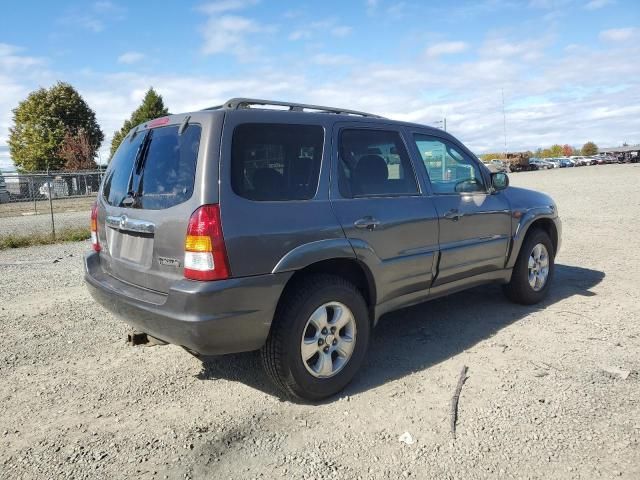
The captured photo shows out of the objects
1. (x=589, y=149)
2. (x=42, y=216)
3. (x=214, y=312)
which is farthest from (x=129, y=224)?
(x=589, y=149)

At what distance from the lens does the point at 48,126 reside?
42719mm

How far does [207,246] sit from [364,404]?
4.75ft

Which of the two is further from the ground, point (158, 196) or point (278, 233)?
point (158, 196)

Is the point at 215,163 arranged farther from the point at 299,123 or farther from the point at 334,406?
the point at 334,406

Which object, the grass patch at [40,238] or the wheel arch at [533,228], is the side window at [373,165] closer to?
the wheel arch at [533,228]

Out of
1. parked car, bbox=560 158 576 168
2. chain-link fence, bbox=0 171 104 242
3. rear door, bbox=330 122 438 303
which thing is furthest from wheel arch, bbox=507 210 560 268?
parked car, bbox=560 158 576 168

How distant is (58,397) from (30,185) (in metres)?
17.2

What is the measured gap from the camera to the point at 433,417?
3.05 m

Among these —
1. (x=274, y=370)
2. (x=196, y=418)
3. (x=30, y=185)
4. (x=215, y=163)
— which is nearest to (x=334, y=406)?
(x=274, y=370)

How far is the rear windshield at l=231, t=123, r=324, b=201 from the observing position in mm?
3000

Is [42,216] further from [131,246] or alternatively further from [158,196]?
[158,196]

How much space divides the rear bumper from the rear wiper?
68cm

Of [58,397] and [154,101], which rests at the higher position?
[154,101]

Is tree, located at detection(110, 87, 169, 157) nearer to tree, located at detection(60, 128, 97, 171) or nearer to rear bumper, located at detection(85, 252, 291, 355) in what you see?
tree, located at detection(60, 128, 97, 171)
